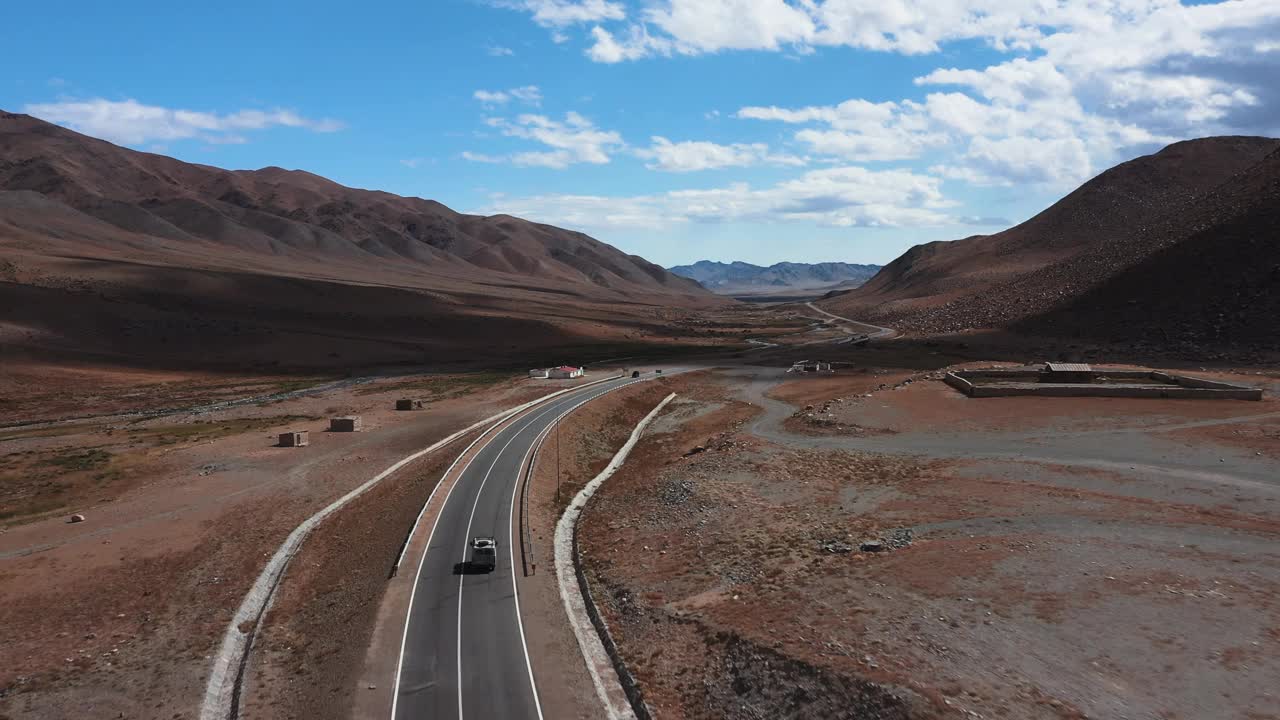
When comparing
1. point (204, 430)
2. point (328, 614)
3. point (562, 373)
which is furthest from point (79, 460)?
point (562, 373)

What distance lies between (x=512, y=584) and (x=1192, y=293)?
4339 inches

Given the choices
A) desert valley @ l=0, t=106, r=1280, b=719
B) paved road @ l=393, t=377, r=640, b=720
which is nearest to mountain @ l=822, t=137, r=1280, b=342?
desert valley @ l=0, t=106, r=1280, b=719

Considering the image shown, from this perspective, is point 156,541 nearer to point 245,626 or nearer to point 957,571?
point 245,626

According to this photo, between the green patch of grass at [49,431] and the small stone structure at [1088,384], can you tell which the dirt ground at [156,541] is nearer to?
the green patch of grass at [49,431]

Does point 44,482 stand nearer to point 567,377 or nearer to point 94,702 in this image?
point 94,702

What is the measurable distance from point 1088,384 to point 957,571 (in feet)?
145

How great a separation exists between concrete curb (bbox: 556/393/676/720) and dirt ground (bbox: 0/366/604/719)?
305 inches

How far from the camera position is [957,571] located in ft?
84.2

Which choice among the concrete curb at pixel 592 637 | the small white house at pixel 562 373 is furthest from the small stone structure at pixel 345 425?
the small white house at pixel 562 373

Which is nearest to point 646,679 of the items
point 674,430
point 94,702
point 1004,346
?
point 94,702

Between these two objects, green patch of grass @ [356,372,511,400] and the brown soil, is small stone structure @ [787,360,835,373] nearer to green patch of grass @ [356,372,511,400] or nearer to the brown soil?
green patch of grass @ [356,372,511,400]

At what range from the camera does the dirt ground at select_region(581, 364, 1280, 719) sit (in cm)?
1928

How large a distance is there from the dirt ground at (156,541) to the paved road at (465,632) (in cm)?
272

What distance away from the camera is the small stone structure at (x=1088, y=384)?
55.1m
